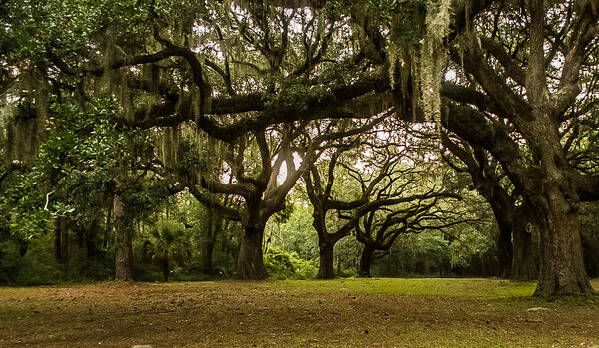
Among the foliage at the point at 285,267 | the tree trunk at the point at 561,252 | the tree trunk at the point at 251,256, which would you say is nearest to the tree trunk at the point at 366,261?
the foliage at the point at 285,267

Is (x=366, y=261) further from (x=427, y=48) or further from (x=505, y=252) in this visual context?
(x=427, y=48)

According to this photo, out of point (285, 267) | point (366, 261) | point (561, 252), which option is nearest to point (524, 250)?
point (561, 252)

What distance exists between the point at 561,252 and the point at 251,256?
11.5 meters

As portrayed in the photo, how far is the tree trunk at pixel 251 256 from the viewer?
56.0 feet

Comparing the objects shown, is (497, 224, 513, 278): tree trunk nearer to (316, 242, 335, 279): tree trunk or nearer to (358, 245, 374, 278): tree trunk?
(358, 245, 374, 278): tree trunk

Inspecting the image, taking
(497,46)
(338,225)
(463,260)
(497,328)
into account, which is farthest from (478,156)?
(463,260)

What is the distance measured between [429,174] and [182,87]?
47.0 feet

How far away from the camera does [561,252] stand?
8445mm

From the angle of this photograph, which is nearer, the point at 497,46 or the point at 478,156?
the point at 497,46

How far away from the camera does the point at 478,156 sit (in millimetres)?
14500

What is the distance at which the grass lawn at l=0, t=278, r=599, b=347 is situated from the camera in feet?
16.4

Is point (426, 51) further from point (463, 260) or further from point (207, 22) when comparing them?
point (463, 260)

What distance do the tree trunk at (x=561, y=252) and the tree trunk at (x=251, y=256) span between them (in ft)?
35.2

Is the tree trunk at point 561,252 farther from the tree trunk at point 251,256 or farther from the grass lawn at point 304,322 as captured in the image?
the tree trunk at point 251,256
